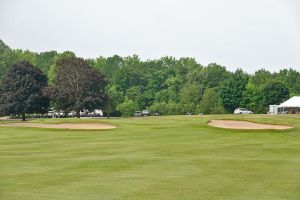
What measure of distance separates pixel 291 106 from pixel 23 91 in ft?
167

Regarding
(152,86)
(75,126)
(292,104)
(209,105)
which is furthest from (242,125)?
(152,86)

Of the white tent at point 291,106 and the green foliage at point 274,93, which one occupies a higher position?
the green foliage at point 274,93

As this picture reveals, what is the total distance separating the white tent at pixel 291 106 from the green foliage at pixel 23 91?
46232 millimetres

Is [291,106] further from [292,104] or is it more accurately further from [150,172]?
[150,172]

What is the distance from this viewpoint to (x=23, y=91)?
286ft

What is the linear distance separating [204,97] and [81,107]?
128ft

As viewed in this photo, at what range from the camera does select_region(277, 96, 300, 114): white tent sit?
10600 centimetres

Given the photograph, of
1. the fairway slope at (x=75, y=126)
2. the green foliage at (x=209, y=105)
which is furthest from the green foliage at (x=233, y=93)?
the fairway slope at (x=75, y=126)

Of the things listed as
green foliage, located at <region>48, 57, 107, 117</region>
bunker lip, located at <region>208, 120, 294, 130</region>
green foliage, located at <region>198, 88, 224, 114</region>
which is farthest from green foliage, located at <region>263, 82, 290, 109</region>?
bunker lip, located at <region>208, 120, 294, 130</region>

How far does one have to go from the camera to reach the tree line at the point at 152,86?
8700 cm

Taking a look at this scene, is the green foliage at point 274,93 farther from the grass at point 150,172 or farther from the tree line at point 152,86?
the grass at point 150,172

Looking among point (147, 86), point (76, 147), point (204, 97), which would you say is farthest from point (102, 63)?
point (76, 147)

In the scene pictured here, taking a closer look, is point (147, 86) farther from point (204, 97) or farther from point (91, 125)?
point (91, 125)

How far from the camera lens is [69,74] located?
87.4 metres
